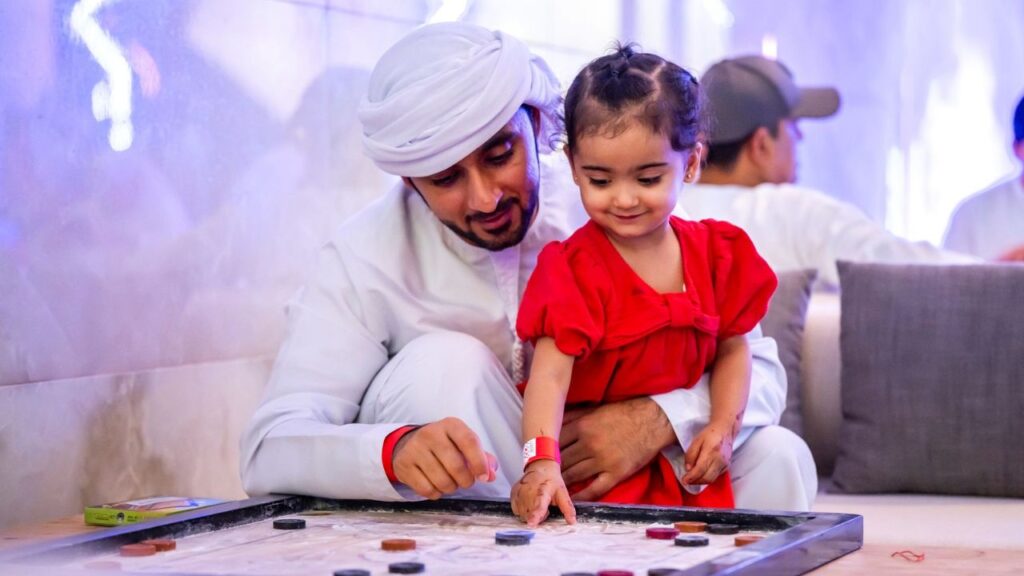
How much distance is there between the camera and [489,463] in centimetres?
209

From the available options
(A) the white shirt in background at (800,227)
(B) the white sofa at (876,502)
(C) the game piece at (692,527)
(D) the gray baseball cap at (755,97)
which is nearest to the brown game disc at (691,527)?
(C) the game piece at (692,527)

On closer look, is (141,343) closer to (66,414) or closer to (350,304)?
(66,414)

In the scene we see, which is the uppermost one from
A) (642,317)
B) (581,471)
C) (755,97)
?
(755,97)

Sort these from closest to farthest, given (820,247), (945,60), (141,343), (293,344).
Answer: (293,344)
(141,343)
(820,247)
(945,60)

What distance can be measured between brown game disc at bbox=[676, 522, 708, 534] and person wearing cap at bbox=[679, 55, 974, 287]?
2253 mm

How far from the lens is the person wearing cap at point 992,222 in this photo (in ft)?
19.7

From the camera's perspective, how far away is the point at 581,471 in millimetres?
2424

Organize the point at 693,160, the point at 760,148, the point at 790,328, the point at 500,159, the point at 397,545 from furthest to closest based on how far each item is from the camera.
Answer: the point at 760,148 → the point at 790,328 → the point at 500,159 → the point at 693,160 → the point at 397,545

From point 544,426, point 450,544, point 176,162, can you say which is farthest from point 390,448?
point 176,162

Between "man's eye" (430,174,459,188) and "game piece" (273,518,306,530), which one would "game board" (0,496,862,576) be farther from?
"man's eye" (430,174,459,188)

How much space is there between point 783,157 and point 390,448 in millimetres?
3743

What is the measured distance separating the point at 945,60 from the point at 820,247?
2213 millimetres

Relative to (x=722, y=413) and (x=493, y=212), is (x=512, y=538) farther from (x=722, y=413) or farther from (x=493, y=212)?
(x=493, y=212)

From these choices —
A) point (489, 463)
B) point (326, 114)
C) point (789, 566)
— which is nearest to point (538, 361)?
point (489, 463)
